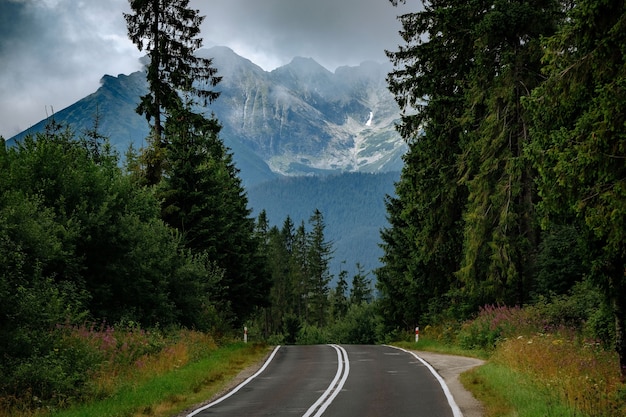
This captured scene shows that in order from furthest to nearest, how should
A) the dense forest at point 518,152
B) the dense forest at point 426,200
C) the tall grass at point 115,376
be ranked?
the tall grass at point 115,376
the dense forest at point 426,200
the dense forest at point 518,152

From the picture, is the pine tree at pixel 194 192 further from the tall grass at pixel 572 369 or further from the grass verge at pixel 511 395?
the tall grass at pixel 572 369

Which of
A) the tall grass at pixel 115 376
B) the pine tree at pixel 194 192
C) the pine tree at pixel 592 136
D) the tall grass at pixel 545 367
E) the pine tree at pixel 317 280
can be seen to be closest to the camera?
the tall grass at pixel 545 367

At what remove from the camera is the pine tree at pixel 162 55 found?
30328 millimetres

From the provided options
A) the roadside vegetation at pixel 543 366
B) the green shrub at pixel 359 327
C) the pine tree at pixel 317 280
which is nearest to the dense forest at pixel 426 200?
the roadside vegetation at pixel 543 366

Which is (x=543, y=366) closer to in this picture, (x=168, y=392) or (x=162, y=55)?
(x=168, y=392)

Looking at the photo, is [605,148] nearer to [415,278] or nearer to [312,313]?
[415,278]

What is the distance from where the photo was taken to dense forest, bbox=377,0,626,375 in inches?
434

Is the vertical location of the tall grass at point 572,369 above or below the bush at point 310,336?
below

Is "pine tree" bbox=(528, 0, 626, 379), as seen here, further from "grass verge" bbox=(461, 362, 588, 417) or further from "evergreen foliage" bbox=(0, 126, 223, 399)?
"evergreen foliage" bbox=(0, 126, 223, 399)

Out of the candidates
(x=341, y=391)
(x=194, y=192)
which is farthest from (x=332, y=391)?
(x=194, y=192)

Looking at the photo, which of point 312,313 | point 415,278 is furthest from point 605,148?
point 312,313

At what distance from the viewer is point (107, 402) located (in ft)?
42.1

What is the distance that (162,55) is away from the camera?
30500 mm

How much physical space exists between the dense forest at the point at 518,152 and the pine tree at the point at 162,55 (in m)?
10.8
